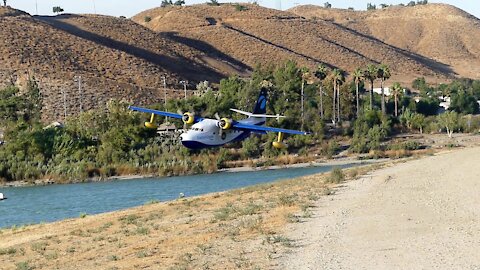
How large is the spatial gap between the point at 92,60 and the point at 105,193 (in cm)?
7415

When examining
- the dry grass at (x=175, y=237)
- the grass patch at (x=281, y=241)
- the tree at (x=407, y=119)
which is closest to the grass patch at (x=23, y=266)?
the dry grass at (x=175, y=237)

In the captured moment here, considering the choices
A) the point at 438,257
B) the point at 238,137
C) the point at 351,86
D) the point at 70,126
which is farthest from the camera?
the point at 351,86

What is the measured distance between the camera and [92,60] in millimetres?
137250

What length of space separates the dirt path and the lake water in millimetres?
20881

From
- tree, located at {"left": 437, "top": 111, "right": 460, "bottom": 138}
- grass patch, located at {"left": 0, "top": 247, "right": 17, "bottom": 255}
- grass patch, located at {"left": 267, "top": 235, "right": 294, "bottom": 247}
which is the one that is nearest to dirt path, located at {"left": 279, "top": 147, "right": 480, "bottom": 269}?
grass patch, located at {"left": 267, "top": 235, "right": 294, "bottom": 247}

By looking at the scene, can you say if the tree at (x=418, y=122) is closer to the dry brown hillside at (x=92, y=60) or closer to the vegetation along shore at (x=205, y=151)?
the vegetation along shore at (x=205, y=151)

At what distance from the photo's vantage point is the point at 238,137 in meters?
53.8

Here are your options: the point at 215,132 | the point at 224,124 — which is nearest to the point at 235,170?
the point at 224,124

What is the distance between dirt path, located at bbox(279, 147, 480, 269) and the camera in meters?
17.1

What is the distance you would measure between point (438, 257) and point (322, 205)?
12.3 m

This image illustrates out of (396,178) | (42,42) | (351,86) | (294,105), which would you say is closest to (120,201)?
(396,178)

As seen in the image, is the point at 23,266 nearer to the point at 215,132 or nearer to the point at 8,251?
the point at 8,251

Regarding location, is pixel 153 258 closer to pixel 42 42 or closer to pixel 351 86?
pixel 351 86

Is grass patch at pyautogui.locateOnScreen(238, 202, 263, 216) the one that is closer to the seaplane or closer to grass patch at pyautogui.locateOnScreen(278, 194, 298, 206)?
grass patch at pyautogui.locateOnScreen(278, 194, 298, 206)
